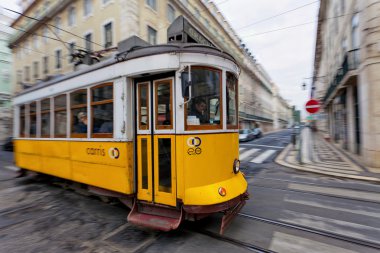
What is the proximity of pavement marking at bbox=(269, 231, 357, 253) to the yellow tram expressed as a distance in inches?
31.5

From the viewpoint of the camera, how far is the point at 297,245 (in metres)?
3.59

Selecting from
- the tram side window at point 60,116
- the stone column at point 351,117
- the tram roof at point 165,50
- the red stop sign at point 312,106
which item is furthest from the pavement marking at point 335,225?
the stone column at point 351,117

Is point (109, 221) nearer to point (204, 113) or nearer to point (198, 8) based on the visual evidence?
point (204, 113)

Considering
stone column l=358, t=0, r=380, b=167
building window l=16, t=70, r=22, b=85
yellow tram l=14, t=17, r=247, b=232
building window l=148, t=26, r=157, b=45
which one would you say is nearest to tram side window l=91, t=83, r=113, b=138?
yellow tram l=14, t=17, r=247, b=232

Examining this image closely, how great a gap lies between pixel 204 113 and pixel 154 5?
68.5 feet

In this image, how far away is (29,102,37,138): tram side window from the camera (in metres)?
7.07

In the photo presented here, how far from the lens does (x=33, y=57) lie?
30.2 meters

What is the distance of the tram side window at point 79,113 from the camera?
17.2ft

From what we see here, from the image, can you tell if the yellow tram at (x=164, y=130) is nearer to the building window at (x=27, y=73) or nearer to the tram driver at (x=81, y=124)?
the tram driver at (x=81, y=124)

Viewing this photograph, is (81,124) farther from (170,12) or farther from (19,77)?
(19,77)

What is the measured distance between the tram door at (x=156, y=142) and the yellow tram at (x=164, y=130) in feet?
0.06

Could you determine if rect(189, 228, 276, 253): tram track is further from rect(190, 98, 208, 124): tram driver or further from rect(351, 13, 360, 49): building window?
rect(351, 13, 360, 49): building window

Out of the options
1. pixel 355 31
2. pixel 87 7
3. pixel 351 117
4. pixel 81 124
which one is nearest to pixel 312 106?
pixel 351 117

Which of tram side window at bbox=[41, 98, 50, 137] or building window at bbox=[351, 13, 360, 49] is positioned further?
building window at bbox=[351, 13, 360, 49]
